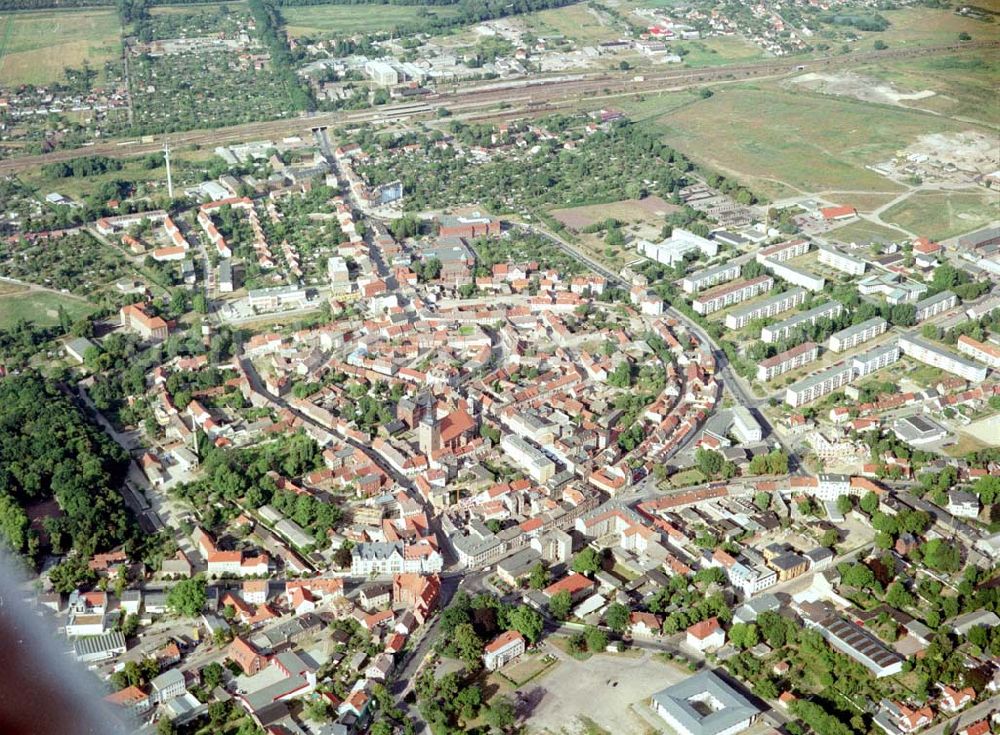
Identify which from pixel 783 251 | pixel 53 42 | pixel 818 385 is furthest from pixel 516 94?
pixel 818 385

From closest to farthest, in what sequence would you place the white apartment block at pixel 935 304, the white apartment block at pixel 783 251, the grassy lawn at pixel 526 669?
the grassy lawn at pixel 526 669 < the white apartment block at pixel 935 304 < the white apartment block at pixel 783 251

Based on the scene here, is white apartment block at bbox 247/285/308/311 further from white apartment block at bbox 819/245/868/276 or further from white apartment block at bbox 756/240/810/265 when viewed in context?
white apartment block at bbox 819/245/868/276

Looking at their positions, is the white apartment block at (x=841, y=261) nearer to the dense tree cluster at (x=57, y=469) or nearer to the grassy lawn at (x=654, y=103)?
the grassy lawn at (x=654, y=103)

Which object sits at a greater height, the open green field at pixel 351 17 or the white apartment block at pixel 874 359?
the open green field at pixel 351 17

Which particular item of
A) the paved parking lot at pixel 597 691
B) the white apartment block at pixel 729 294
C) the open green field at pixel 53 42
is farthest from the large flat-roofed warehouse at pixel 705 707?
the open green field at pixel 53 42

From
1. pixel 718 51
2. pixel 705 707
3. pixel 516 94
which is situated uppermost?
pixel 516 94

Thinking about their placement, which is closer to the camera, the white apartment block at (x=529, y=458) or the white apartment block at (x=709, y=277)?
the white apartment block at (x=529, y=458)

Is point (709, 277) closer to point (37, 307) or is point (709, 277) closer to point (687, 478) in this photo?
point (687, 478)
